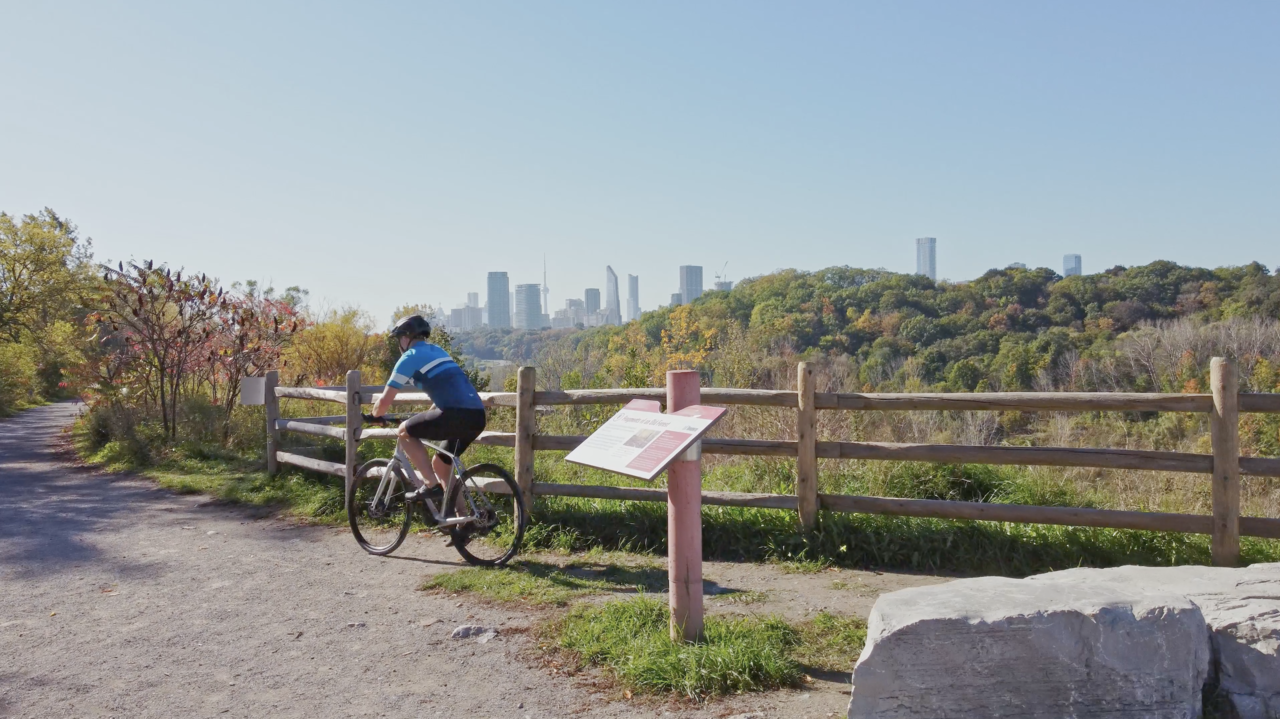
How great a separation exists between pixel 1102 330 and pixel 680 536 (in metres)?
45.3

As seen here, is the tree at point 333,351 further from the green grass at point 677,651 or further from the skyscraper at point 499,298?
the skyscraper at point 499,298

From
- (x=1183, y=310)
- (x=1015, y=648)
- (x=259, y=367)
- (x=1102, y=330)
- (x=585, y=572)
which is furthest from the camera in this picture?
(x=1183, y=310)

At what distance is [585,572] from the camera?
22.5 feet

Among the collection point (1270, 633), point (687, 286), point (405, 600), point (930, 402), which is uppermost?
point (687, 286)

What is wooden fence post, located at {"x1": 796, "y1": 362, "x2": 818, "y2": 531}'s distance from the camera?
7.10 meters

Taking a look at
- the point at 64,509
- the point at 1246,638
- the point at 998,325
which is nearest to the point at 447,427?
the point at 1246,638

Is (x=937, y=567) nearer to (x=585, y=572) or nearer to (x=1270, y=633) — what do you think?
(x=585, y=572)

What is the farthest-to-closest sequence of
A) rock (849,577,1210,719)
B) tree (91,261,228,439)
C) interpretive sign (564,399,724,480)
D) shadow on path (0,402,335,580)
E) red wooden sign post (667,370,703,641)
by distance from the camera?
tree (91,261,228,439)
shadow on path (0,402,335,580)
red wooden sign post (667,370,703,641)
interpretive sign (564,399,724,480)
rock (849,577,1210,719)

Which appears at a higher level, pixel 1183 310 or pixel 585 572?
pixel 1183 310

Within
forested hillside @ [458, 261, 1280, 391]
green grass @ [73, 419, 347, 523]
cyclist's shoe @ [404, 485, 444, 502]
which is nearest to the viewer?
cyclist's shoe @ [404, 485, 444, 502]

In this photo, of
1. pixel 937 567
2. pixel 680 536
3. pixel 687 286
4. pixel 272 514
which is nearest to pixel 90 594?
pixel 272 514

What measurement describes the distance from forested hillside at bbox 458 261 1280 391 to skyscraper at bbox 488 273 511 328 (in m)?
101

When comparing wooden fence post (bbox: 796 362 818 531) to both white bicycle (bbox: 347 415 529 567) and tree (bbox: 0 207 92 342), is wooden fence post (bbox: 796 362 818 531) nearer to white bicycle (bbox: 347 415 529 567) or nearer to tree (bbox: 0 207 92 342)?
white bicycle (bbox: 347 415 529 567)

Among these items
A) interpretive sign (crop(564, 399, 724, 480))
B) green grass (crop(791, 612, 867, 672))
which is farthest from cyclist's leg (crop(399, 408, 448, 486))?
green grass (crop(791, 612, 867, 672))
